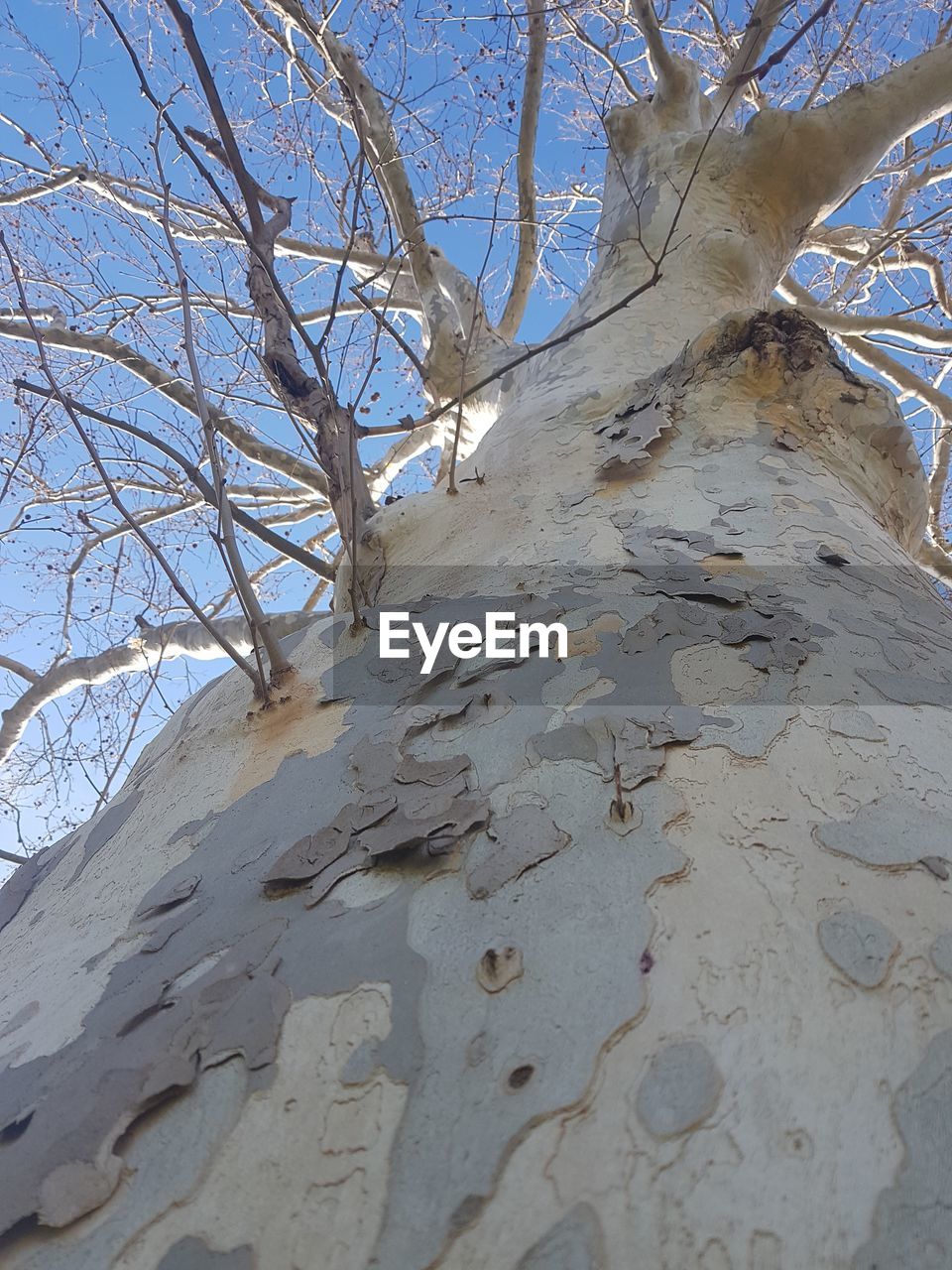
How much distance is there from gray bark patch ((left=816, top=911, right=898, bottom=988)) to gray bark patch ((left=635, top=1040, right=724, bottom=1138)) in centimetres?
12

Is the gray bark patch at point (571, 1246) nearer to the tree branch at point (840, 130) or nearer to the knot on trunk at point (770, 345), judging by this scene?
the knot on trunk at point (770, 345)

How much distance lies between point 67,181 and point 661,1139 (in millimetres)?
4363

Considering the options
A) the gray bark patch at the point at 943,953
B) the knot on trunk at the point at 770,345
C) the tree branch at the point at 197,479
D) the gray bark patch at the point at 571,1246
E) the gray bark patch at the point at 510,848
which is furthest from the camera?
the knot on trunk at the point at 770,345

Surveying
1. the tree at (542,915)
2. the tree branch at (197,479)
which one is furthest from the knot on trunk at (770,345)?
the tree branch at (197,479)

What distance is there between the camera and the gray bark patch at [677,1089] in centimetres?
46

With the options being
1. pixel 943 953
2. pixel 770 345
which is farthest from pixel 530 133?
pixel 943 953

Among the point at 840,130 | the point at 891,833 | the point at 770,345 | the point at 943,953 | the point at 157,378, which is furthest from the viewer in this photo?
the point at 157,378

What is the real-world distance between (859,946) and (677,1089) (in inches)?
6.7

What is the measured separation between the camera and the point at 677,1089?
18.9 inches

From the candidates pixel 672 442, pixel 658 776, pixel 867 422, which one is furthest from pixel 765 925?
pixel 867 422

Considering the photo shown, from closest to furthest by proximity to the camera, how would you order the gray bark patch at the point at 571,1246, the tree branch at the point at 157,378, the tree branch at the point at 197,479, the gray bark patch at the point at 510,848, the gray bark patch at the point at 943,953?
the gray bark patch at the point at 571,1246 → the gray bark patch at the point at 943,953 → the gray bark patch at the point at 510,848 → the tree branch at the point at 197,479 → the tree branch at the point at 157,378

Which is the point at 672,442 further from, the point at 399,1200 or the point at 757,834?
the point at 399,1200

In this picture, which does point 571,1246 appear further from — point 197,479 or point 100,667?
point 100,667

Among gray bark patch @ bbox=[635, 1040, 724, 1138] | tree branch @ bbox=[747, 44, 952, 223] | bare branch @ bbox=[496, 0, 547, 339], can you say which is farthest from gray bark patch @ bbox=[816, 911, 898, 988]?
bare branch @ bbox=[496, 0, 547, 339]
